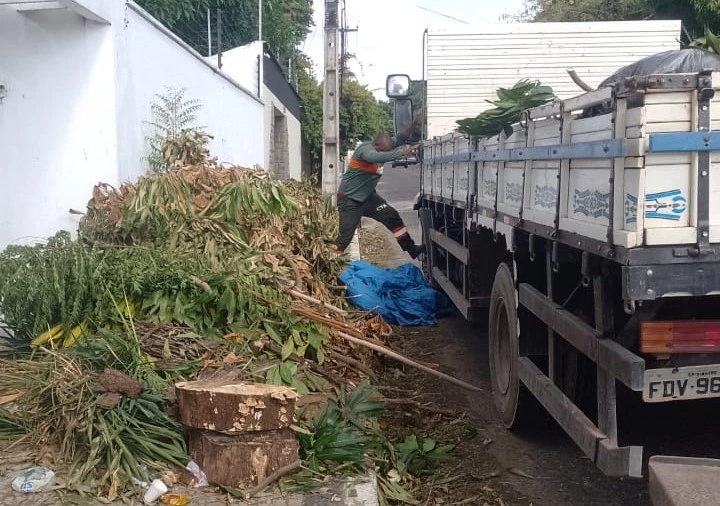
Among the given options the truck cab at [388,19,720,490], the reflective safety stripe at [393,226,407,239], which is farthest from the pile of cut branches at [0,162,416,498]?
the reflective safety stripe at [393,226,407,239]

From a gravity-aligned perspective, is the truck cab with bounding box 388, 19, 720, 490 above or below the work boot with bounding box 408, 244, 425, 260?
above

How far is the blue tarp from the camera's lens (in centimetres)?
797

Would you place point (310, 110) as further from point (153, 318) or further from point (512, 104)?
point (153, 318)

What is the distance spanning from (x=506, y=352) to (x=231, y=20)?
18.6 meters

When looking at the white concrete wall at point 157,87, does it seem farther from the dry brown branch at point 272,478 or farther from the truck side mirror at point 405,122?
the dry brown branch at point 272,478

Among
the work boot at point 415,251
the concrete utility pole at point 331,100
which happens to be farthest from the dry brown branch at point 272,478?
the concrete utility pole at point 331,100

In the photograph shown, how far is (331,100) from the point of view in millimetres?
14211

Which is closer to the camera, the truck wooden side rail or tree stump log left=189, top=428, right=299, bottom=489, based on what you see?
the truck wooden side rail

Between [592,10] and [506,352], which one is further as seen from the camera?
[592,10]

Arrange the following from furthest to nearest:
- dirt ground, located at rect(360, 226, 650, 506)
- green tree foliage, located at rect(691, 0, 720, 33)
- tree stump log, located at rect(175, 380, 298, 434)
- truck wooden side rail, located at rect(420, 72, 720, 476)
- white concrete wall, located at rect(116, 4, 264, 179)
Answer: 1. green tree foliage, located at rect(691, 0, 720, 33)
2. white concrete wall, located at rect(116, 4, 264, 179)
3. dirt ground, located at rect(360, 226, 650, 506)
4. tree stump log, located at rect(175, 380, 298, 434)
5. truck wooden side rail, located at rect(420, 72, 720, 476)

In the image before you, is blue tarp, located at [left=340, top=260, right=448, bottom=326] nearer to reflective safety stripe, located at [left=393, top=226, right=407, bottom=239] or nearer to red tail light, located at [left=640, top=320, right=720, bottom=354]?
reflective safety stripe, located at [left=393, top=226, right=407, bottom=239]

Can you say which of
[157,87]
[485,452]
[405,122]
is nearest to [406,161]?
[405,122]

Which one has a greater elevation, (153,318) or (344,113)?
(344,113)

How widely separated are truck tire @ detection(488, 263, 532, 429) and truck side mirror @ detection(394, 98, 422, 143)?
396 cm
